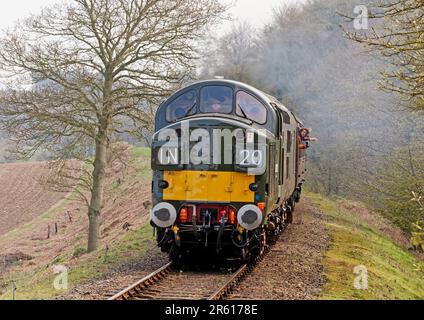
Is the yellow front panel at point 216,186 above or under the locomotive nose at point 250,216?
above

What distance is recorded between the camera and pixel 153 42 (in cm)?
1944

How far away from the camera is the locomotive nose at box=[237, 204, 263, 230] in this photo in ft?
36.1

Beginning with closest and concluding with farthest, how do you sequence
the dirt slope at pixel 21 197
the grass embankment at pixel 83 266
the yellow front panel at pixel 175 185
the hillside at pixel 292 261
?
1. the hillside at pixel 292 261
2. the yellow front panel at pixel 175 185
3. the grass embankment at pixel 83 266
4. the dirt slope at pixel 21 197

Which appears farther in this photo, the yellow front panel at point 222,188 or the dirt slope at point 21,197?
the dirt slope at point 21,197

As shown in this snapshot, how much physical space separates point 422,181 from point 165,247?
8.57 m

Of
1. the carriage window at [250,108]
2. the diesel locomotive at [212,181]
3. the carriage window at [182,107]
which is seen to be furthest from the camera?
the carriage window at [182,107]

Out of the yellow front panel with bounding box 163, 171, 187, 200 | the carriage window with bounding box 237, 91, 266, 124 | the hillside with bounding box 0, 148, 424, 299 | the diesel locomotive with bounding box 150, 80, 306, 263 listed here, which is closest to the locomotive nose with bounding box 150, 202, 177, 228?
the diesel locomotive with bounding box 150, 80, 306, 263

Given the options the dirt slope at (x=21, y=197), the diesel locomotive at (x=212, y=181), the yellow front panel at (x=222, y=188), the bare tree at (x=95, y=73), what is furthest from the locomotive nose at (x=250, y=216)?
the dirt slope at (x=21, y=197)

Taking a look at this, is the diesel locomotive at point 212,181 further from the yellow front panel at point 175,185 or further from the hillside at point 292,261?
the hillside at point 292,261

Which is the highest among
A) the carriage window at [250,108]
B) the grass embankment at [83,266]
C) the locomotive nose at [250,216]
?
the carriage window at [250,108]

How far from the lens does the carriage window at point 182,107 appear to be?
40.0ft

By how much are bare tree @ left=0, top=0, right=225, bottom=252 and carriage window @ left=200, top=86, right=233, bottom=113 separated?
23.9 ft

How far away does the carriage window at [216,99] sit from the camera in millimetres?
12055

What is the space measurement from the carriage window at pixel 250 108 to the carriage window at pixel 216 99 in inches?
7.2
